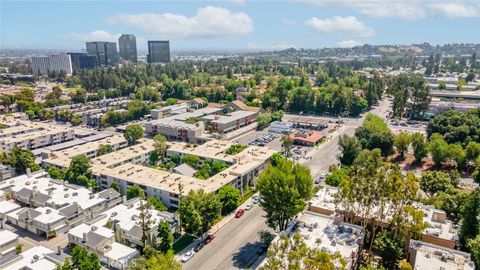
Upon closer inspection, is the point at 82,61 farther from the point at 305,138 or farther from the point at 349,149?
the point at 349,149

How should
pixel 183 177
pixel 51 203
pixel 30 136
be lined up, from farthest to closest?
pixel 30 136 → pixel 183 177 → pixel 51 203

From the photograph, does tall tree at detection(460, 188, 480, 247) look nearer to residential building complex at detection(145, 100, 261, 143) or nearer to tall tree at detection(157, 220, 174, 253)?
tall tree at detection(157, 220, 174, 253)

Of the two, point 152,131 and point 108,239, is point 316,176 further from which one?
point 152,131

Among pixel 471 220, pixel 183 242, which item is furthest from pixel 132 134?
pixel 471 220

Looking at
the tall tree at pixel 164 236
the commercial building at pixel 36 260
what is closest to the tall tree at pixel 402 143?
the tall tree at pixel 164 236

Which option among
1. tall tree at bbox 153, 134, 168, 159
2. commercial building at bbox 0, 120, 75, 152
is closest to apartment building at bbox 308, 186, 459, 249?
tall tree at bbox 153, 134, 168, 159

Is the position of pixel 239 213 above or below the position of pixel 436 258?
below

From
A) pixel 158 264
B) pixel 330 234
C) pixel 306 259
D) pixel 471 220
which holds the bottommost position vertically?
pixel 158 264
